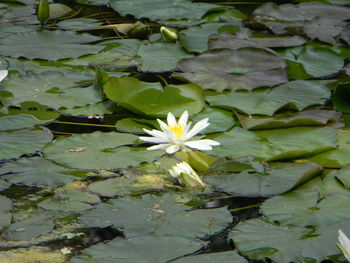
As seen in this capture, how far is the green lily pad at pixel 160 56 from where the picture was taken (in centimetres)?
349

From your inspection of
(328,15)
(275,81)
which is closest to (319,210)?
(275,81)

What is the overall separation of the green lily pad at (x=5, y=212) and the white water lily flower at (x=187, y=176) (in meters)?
0.56

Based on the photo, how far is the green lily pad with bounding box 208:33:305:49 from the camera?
374cm

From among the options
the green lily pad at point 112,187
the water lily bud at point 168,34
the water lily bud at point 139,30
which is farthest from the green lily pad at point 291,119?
the water lily bud at point 139,30

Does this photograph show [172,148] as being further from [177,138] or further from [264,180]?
[264,180]

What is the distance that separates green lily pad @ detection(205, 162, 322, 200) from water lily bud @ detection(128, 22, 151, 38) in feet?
5.37

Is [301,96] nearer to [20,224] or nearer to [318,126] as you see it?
[318,126]

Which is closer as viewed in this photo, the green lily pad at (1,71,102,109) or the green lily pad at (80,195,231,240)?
the green lily pad at (80,195,231,240)

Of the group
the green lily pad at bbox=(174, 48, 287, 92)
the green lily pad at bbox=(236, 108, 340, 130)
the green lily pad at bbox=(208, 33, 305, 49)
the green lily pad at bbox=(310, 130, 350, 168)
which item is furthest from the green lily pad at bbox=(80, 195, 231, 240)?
the green lily pad at bbox=(208, 33, 305, 49)

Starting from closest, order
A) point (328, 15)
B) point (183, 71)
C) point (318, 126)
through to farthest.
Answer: point (318, 126) → point (183, 71) → point (328, 15)

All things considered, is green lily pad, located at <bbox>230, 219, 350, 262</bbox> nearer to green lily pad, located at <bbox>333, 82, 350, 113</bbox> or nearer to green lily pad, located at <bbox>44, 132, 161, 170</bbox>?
green lily pad, located at <bbox>44, 132, 161, 170</bbox>

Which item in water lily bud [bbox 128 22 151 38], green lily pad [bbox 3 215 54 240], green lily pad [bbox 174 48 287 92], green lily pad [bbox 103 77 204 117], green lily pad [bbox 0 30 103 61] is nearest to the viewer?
green lily pad [bbox 3 215 54 240]

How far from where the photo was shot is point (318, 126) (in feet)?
9.39

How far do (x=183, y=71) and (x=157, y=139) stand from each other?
0.92m
